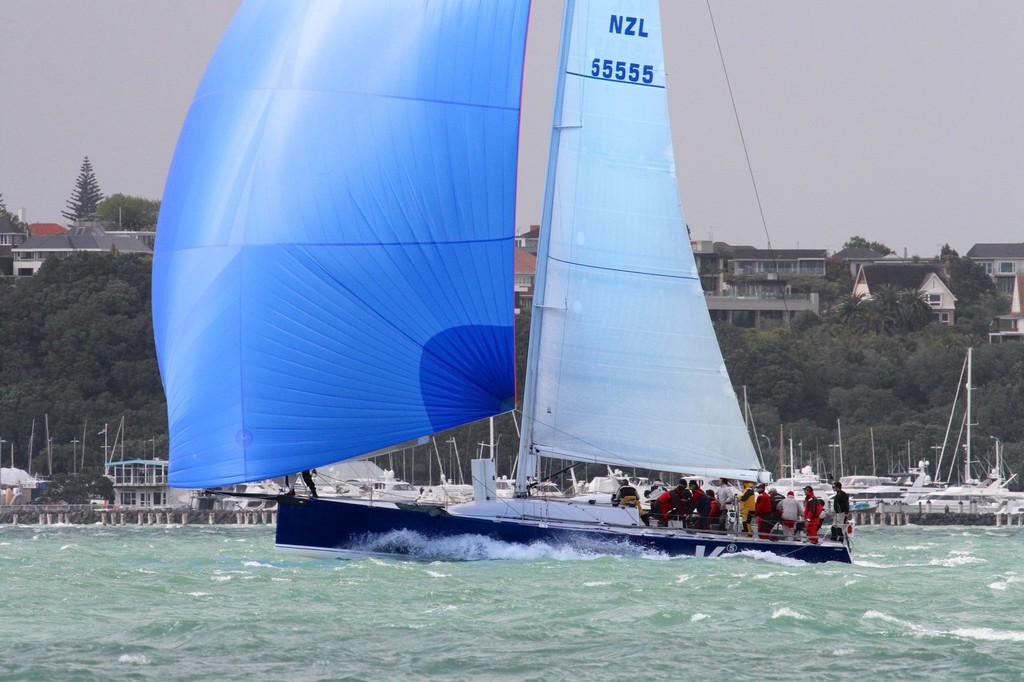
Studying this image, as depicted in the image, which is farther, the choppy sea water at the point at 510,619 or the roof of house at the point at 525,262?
the roof of house at the point at 525,262

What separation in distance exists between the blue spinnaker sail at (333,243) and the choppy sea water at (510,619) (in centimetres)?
192

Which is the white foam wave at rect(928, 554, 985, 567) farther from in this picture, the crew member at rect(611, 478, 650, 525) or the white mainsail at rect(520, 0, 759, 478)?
the crew member at rect(611, 478, 650, 525)

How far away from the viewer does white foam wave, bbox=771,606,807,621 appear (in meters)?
17.3

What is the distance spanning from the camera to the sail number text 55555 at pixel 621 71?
23219mm

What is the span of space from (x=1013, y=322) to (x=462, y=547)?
266 feet

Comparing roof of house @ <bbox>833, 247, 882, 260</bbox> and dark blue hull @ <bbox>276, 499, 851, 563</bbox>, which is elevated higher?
roof of house @ <bbox>833, 247, 882, 260</bbox>

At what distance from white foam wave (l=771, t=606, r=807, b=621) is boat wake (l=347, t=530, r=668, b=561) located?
4338 millimetres

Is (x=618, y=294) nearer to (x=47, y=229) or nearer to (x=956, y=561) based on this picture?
(x=956, y=561)

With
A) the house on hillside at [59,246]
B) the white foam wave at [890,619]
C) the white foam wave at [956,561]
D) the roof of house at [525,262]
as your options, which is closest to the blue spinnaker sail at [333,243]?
the white foam wave at [890,619]

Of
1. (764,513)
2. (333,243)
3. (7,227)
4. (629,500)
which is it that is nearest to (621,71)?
(333,243)

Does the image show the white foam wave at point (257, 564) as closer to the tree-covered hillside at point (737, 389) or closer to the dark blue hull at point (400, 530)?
the dark blue hull at point (400, 530)

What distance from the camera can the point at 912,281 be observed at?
360 feet

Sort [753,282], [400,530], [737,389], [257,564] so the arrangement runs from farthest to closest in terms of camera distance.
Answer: [753,282]
[737,389]
[257,564]
[400,530]

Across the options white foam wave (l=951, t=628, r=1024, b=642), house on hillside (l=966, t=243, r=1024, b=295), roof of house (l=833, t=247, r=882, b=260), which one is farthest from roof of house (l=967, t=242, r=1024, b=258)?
white foam wave (l=951, t=628, r=1024, b=642)
